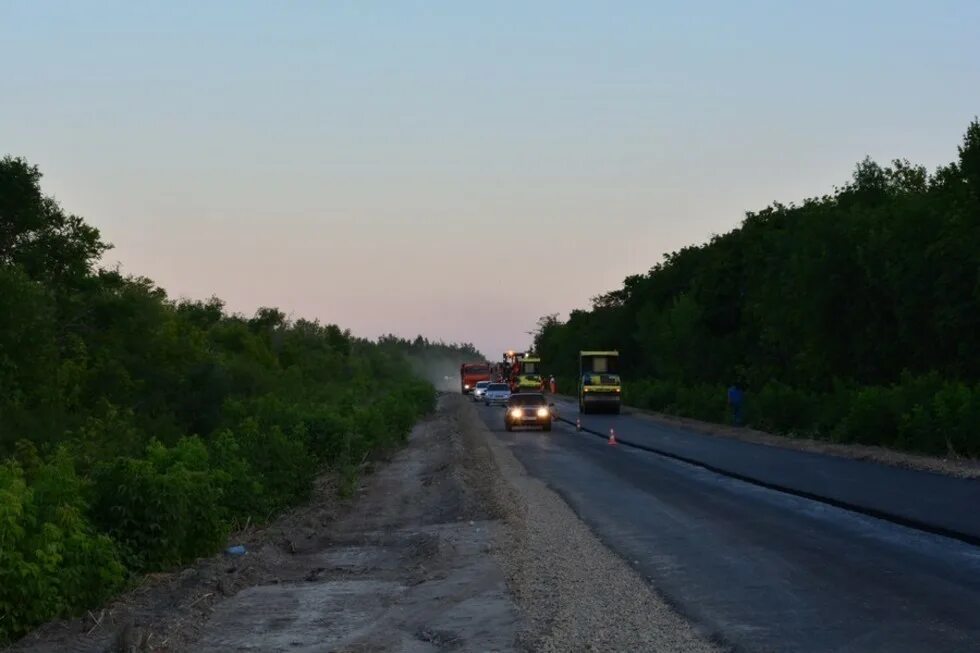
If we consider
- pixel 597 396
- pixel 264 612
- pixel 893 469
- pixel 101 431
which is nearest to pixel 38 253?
pixel 101 431

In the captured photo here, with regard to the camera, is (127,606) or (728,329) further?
(728,329)

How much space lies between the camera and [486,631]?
10.9 meters

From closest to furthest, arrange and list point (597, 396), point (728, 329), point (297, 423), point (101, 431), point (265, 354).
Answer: point (297, 423) → point (101, 431) → point (597, 396) → point (728, 329) → point (265, 354)

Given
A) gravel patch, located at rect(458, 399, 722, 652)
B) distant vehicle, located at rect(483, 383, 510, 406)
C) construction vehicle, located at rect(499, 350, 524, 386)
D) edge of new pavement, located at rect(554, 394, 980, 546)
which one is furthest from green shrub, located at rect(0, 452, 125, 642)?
construction vehicle, located at rect(499, 350, 524, 386)

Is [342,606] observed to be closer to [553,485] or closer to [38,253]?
[553,485]

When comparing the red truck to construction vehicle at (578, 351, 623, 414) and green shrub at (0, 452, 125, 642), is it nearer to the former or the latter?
construction vehicle at (578, 351, 623, 414)

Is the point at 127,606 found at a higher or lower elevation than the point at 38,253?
lower

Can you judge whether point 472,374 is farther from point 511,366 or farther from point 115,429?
point 115,429

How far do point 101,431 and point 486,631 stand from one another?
36902 millimetres

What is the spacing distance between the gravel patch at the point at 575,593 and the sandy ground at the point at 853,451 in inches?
447

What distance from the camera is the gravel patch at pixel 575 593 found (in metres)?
10.4

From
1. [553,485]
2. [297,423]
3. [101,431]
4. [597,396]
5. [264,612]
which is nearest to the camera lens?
[264,612]

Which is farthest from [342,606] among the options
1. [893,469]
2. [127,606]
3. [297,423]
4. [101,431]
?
[101,431]

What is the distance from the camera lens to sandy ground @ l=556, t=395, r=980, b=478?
29.3 metres
